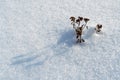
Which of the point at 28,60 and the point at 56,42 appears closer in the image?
the point at 28,60

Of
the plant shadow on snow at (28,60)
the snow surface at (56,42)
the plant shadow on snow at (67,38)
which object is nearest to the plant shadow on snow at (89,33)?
the snow surface at (56,42)

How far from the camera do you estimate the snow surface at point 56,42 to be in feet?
14.7

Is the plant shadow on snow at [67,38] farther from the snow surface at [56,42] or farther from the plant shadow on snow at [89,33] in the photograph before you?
the plant shadow on snow at [89,33]

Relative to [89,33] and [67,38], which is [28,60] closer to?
[67,38]

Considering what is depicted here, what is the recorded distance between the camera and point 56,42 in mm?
4934

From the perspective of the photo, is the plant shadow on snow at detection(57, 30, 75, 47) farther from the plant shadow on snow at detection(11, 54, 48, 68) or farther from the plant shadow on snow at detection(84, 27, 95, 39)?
the plant shadow on snow at detection(11, 54, 48, 68)

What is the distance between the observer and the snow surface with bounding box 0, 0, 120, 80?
448 cm

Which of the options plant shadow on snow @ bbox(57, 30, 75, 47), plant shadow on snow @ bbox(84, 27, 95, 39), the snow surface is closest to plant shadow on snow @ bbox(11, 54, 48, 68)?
the snow surface

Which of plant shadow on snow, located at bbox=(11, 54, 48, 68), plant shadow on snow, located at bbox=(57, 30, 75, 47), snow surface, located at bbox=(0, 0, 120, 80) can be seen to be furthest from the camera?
plant shadow on snow, located at bbox=(57, 30, 75, 47)

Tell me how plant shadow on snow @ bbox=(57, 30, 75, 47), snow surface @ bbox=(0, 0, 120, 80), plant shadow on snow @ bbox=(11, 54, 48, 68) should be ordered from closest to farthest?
snow surface @ bbox=(0, 0, 120, 80) < plant shadow on snow @ bbox=(11, 54, 48, 68) < plant shadow on snow @ bbox=(57, 30, 75, 47)

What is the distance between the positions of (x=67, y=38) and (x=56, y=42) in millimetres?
198

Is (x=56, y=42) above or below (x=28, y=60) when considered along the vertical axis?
above

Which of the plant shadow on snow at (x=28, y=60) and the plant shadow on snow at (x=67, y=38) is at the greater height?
the plant shadow on snow at (x=67, y=38)

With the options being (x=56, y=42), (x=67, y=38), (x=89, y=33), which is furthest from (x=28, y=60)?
(x=89, y=33)
